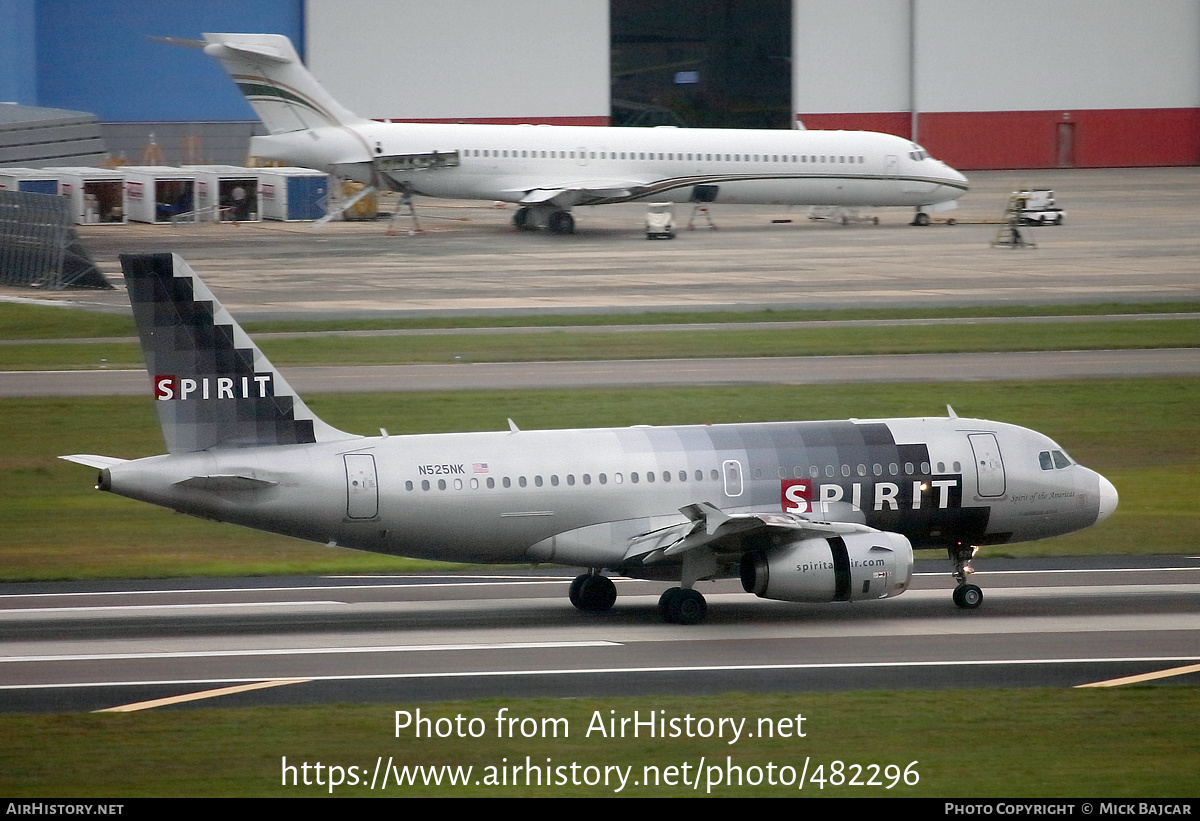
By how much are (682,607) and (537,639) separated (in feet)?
9.07

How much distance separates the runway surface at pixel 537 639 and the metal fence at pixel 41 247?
43262 mm

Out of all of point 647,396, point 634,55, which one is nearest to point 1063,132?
point 634,55

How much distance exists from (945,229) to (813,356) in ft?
130

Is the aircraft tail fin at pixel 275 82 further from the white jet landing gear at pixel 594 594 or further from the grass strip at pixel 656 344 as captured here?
the white jet landing gear at pixel 594 594

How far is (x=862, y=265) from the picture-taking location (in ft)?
259

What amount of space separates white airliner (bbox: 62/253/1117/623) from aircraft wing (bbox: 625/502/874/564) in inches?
1.6

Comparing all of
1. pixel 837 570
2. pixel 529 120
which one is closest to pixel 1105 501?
pixel 837 570

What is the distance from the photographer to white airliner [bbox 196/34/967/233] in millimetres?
85250

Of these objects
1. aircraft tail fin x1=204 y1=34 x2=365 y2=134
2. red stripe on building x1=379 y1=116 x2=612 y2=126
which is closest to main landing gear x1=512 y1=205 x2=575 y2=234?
aircraft tail fin x1=204 y1=34 x2=365 y2=134

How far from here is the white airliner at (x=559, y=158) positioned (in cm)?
8525

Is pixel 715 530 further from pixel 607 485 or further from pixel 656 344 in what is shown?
pixel 656 344

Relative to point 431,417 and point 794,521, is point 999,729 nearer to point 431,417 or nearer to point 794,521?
point 794,521

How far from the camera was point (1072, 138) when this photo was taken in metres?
125
